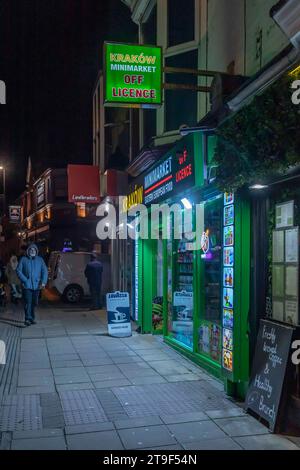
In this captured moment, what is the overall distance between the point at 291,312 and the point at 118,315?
606 cm

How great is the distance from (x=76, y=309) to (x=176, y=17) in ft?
31.5

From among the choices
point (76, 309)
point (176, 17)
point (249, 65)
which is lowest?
point (76, 309)

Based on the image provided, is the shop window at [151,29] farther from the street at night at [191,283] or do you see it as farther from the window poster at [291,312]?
the window poster at [291,312]

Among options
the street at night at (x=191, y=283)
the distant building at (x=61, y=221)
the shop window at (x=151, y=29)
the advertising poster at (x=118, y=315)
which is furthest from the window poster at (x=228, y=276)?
the distant building at (x=61, y=221)

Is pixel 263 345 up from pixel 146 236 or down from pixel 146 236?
down

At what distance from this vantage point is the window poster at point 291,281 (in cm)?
554

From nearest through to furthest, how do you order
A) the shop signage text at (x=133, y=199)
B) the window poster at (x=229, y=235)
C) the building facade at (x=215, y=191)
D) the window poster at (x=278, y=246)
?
the window poster at (x=278, y=246) → the building facade at (x=215, y=191) → the window poster at (x=229, y=235) → the shop signage text at (x=133, y=199)

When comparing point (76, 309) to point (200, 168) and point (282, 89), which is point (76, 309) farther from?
point (282, 89)

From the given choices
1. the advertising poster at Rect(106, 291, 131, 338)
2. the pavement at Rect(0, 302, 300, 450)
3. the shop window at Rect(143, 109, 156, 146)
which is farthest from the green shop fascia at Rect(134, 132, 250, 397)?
the shop window at Rect(143, 109, 156, 146)

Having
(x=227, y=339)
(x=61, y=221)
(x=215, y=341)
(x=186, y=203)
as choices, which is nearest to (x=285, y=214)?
(x=227, y=339)

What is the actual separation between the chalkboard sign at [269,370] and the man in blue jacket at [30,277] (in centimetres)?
781

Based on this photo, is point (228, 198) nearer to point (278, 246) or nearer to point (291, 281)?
point (278, 246)

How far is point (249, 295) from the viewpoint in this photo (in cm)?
635
